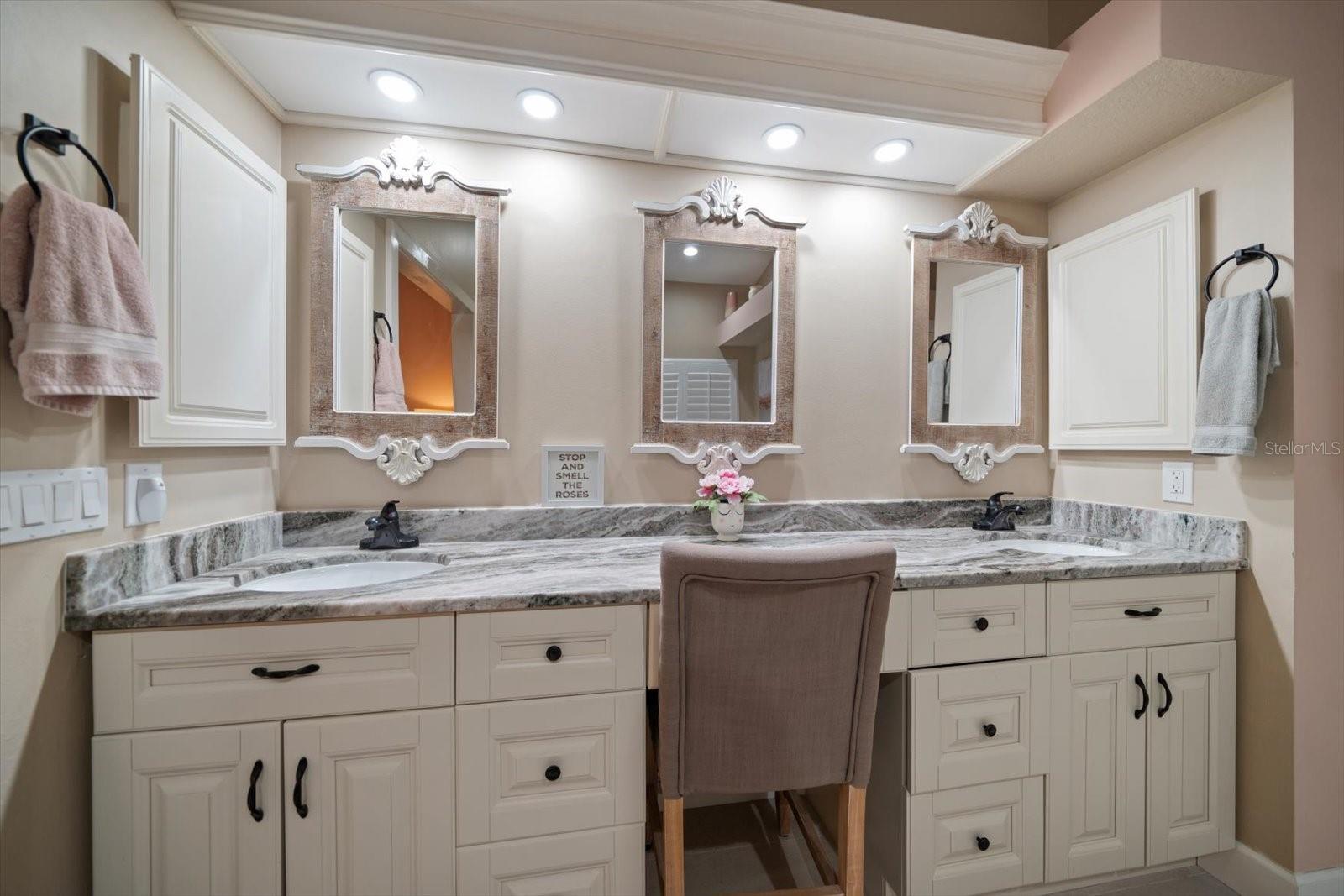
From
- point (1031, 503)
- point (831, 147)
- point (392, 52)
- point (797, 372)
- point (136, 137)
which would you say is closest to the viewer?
point (136, 137)

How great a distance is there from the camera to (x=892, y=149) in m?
1.76

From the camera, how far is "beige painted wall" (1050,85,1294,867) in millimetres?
1375

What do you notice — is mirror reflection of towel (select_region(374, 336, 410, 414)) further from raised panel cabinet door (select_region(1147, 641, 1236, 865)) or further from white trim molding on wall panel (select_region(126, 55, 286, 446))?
raised panel cabinet door (select_region(1147, 641, 1236, 865))

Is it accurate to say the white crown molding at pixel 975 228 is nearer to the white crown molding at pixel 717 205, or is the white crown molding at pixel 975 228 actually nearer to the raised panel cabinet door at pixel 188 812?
the white crown molding at pixel 717 205

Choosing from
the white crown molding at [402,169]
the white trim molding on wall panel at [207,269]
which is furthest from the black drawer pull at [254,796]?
the white crown molding at [402,169]

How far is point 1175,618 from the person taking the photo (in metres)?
1.42

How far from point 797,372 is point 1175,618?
1247mm

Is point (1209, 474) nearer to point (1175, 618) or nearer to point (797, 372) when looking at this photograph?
point (1175, 618)

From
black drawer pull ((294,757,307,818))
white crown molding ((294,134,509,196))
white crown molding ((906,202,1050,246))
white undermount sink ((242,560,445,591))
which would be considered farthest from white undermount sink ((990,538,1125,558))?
white crown molding ((294,134,509,196))

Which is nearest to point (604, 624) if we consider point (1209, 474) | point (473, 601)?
point (473, 601)

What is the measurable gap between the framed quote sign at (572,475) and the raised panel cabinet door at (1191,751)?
161 centimetres

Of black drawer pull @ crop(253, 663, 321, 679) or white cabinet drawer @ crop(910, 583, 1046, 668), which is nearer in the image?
black drawer pull @ crop(253, 663, 321, 679)

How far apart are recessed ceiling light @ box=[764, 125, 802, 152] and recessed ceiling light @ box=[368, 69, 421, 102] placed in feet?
3.40

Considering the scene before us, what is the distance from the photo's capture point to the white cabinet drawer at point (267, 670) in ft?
3.19
